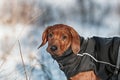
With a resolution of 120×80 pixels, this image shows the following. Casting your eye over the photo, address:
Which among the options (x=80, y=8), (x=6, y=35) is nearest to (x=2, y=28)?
(x=6, y=35)

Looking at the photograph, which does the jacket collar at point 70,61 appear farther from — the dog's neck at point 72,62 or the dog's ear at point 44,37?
the dog's ear at point 44,37

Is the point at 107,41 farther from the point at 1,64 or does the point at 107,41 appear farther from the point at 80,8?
the point at 1,64

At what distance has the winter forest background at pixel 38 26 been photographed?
6488 mm

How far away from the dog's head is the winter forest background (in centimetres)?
8

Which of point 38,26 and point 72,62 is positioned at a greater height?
point 38,26

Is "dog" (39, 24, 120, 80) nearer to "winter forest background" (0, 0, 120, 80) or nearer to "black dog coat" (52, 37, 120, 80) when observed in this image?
"black dog coat" (52, 37, 120, 80)

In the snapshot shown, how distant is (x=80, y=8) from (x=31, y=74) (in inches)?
22.1

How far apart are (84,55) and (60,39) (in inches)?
8.2

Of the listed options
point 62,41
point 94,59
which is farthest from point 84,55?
point 62,41

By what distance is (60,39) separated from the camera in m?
6.40

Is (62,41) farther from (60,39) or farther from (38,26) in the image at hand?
(38,26)

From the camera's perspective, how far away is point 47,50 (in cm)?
638

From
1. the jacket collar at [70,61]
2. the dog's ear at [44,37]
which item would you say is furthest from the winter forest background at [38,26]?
the jacket collar at [70,61]

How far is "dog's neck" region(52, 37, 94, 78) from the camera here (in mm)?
6320
